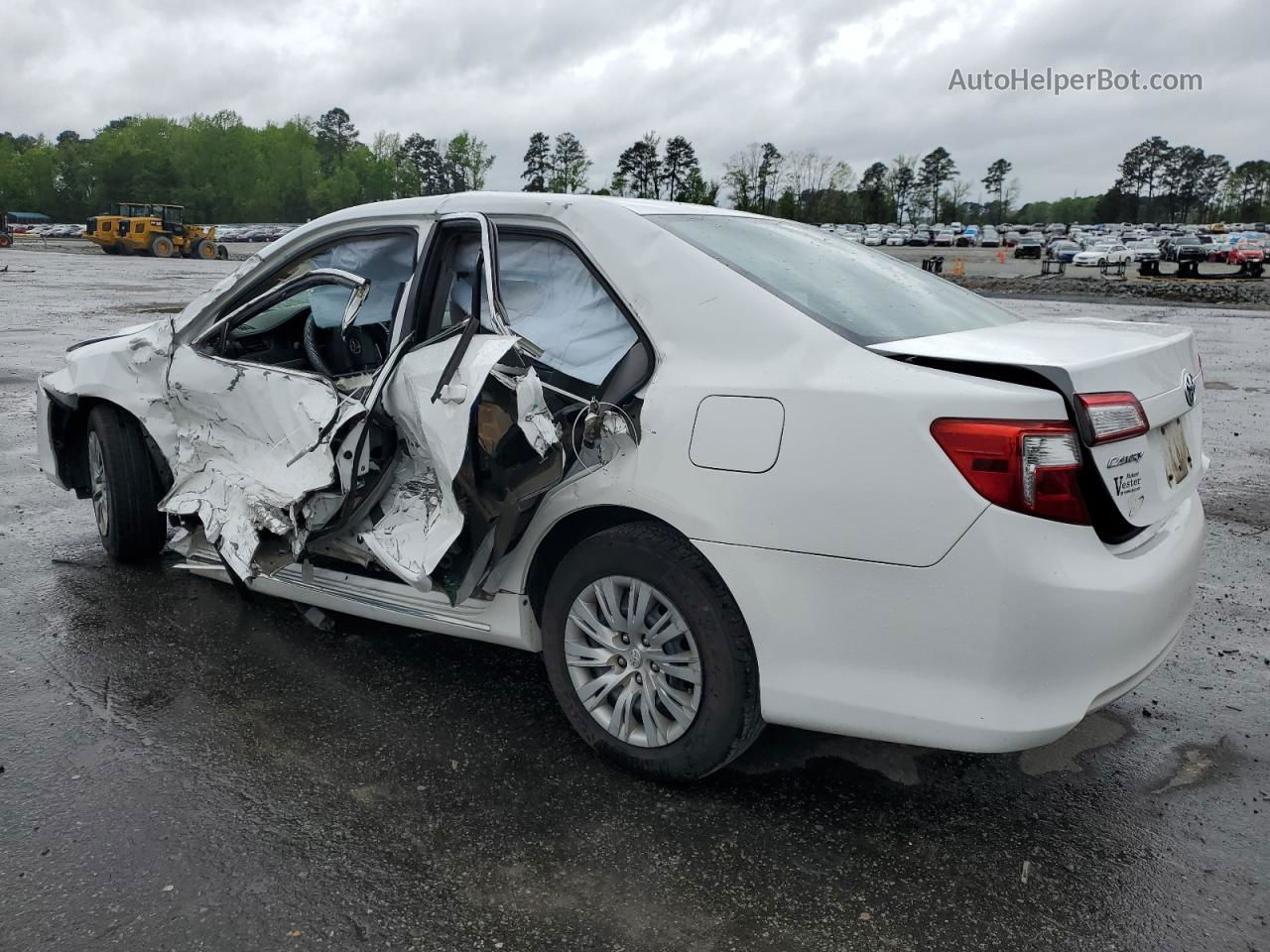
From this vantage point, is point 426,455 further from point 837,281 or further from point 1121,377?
point 1121,377

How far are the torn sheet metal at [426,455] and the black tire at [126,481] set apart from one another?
5.84ft

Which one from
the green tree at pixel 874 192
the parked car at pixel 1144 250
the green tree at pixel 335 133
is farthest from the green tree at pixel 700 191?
the green tree at pixel 335 133

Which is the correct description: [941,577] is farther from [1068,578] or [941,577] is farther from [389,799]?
[389,799]

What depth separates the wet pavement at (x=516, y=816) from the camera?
2455 mm

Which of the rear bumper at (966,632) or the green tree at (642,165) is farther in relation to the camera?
the green tree at (642,165)

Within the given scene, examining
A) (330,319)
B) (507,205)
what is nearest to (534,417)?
(507,205)

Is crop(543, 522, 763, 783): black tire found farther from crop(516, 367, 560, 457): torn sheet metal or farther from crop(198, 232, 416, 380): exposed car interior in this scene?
crop(198, 232, 416, 380): exposed car interior

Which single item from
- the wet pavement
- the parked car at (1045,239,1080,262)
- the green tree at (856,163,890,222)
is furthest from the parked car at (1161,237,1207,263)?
the green tree at (856,163,890,222)

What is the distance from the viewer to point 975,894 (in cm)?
257

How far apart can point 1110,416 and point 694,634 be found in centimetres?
120

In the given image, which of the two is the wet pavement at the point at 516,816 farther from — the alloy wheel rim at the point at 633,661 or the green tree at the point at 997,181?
the green tree at the point at 997,181

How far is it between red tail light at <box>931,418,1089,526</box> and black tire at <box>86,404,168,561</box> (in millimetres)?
3645

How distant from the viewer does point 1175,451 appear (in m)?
2.96

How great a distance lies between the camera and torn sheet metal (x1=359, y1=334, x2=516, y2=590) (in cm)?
300
